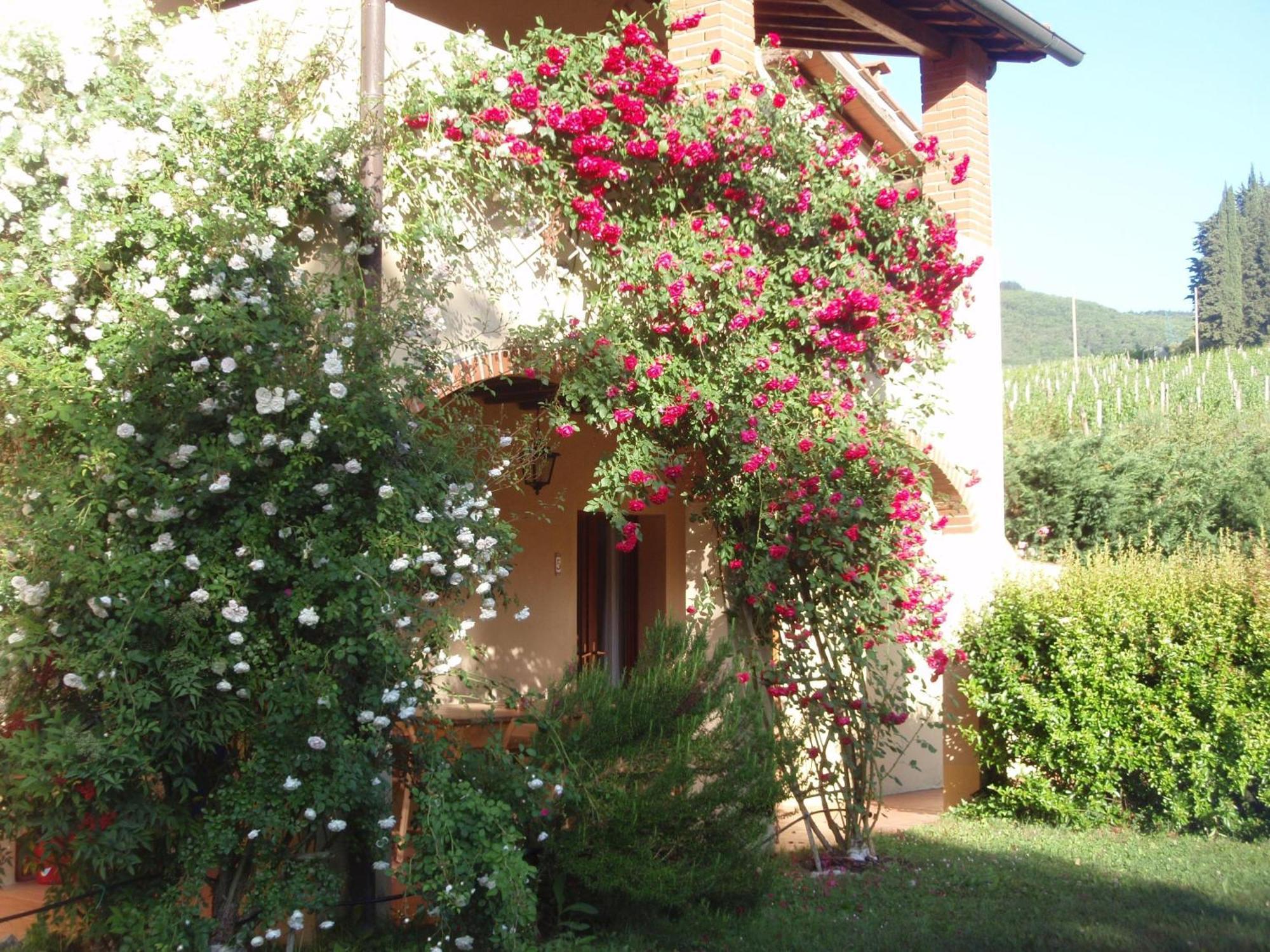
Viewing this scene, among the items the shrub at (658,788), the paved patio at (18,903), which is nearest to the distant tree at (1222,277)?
the shrub at (658,788)

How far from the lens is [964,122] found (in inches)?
404

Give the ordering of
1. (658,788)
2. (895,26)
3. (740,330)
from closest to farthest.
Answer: (658,788) < (740,330) < (895,26)

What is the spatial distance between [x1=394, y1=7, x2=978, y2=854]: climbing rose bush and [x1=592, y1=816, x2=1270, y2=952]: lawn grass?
66 centimetres

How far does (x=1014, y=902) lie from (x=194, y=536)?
178 inches

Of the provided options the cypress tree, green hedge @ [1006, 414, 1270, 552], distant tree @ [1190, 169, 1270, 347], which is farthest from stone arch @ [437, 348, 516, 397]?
distant tree @ [1190, 169, 1270, 347]

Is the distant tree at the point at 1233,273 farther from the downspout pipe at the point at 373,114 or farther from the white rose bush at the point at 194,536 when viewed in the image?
the white rose bush at the point at 194,536

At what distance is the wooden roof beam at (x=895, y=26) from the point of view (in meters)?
9.31

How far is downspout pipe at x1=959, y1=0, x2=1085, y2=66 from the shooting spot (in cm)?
938

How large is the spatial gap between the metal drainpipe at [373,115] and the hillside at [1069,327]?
70.4 m

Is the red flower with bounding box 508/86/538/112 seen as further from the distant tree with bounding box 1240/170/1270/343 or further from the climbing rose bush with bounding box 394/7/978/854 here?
the distant tree with bounding box 1240/170/1270/343

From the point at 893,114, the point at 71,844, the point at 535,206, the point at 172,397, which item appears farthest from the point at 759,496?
the point at 893,114

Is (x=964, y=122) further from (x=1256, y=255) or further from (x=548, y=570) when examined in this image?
(x=1256, y=255)

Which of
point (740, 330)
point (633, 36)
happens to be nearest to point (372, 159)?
point (633, 36)

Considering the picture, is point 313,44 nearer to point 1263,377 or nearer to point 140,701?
point 140,701
